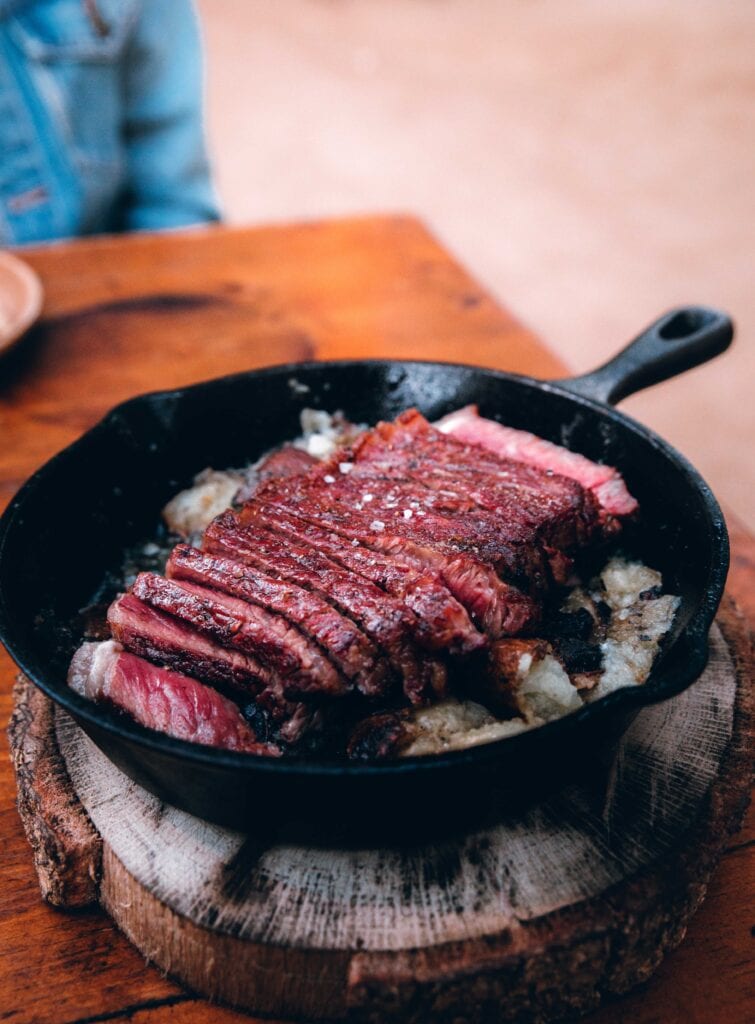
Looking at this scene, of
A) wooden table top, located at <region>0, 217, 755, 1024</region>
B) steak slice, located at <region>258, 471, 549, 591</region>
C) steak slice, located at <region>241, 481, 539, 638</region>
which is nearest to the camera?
wooden table top, located at <region>0, 217, 755, 1024</region>

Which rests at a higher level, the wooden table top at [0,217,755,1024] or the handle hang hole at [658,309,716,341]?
the handle hang hole at [658,309,716,341]

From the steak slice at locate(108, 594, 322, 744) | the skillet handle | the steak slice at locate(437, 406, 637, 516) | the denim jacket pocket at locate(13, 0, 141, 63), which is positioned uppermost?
the denim jacket pocket at locate(13, 0, 141, 63)

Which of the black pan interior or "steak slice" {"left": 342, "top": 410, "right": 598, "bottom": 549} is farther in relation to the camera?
"steak slice" {"left": 342, "top": 410, "right": 598, "bottom": 549}

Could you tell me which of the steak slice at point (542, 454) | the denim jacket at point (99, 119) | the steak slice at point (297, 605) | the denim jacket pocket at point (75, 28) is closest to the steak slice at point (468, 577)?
the steak slice at point (297, 605)

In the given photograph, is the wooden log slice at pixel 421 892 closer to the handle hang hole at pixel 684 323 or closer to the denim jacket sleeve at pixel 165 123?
the handle hang hole at pixel 684 323

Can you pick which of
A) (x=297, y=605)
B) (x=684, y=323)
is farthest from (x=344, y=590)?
(x=684, y=323)

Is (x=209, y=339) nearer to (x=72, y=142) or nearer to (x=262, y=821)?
(x=72, y=142)

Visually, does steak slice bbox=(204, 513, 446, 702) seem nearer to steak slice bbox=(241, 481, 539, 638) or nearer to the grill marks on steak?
the grill marks on steak

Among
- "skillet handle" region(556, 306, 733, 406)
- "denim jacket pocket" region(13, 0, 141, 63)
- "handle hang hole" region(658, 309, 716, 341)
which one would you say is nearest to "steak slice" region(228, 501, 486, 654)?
"skillet handle" region(556, 306, 733, 406)
